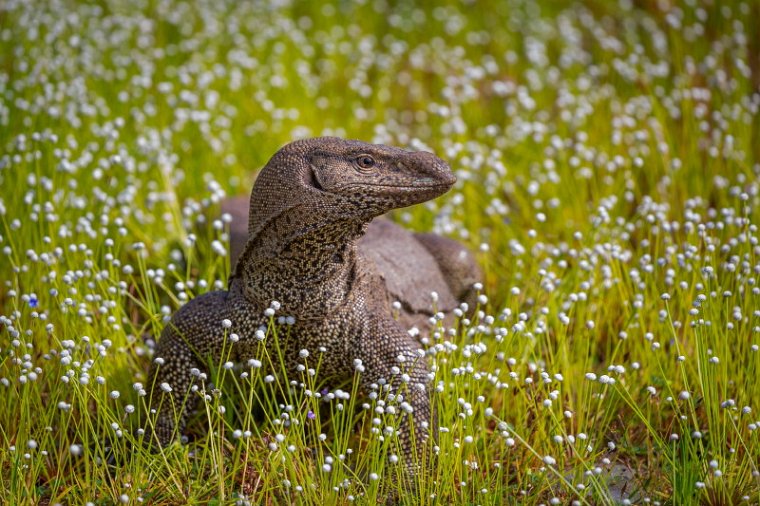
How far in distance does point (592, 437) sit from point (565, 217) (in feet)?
8.47

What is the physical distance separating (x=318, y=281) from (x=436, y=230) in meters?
2.33

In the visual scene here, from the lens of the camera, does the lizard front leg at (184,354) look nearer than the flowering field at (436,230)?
No

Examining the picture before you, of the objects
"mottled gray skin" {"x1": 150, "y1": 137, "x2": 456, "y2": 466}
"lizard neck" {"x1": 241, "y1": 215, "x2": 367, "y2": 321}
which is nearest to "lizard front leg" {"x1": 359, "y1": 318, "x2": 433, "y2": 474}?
"mottled gray skin" {"x1": 150, "y1": 137, "x2": 456, "y2": 466}

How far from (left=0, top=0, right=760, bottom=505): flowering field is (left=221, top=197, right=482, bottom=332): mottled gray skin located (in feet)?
0.58

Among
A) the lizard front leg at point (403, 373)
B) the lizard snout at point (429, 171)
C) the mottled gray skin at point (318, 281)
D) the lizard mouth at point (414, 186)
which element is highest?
the lizard snout at point (429, 171)

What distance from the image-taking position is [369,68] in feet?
29.6

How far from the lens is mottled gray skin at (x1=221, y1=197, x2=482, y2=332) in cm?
495

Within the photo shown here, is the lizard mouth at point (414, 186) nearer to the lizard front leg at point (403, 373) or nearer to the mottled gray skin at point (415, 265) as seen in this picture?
the lizard front leg at point (403, 373)

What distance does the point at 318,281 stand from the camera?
4.07 meters

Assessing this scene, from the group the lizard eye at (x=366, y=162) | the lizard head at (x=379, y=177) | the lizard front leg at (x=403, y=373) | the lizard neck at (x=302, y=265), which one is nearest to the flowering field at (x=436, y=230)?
the lizard front leg at (x=403, y=373)

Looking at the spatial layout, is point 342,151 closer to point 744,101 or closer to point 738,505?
point 738,505

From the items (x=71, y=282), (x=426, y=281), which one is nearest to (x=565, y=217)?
(x=426, y=281)

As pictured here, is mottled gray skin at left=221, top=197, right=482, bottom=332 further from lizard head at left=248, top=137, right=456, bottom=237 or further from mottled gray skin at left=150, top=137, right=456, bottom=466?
lizard head at left=248, top=137, right=456, bottom=237

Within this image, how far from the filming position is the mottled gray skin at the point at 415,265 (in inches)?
195
